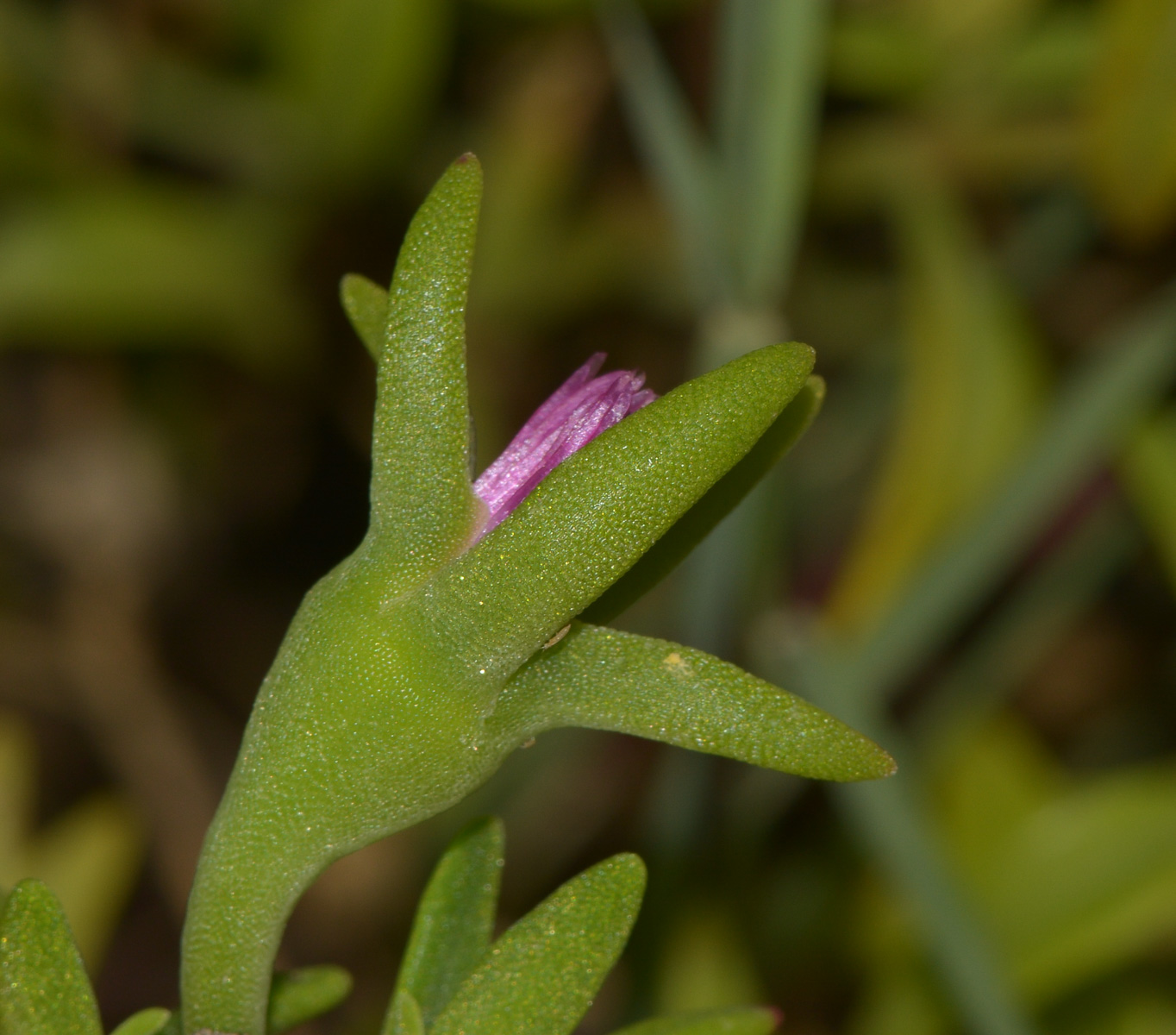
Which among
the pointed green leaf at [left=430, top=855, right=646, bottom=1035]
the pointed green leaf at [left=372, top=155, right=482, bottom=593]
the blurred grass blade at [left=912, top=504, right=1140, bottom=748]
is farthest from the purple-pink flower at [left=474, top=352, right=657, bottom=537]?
the blurred grass blade at [left=912, top=504, right=1140, bottom=748]

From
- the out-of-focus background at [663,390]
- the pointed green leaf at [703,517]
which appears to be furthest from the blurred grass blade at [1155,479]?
the pointed green leaf at [703,517]

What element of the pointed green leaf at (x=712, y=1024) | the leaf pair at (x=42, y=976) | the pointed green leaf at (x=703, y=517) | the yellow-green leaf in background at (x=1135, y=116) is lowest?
the pointed green leaf at (x=712, y=1024)

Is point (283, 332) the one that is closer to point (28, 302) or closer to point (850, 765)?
point (28, 302)

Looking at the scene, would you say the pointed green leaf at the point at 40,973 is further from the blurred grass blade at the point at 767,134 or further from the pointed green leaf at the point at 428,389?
the blurred grass blade at the point at 767,134

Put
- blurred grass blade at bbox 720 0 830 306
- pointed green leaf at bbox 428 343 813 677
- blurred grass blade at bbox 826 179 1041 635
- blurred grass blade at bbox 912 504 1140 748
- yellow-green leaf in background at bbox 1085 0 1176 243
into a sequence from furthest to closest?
blurred grass blade at bbox 912 504 1140 748 → blurred grass blade at bbox 826 179 1041 635 → yellow-green leaf in background at bbox 1085 0 1176 243 → blurred grass blade at bbox 720 0 830 306 → pointed green leaf at bbox 428 343 813 677

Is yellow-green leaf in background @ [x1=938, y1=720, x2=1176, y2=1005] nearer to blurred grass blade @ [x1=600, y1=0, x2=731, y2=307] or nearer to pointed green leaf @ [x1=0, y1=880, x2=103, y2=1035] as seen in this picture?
blurred grass blade @ [x1=600, y1=0, x2=731, y2=307]
